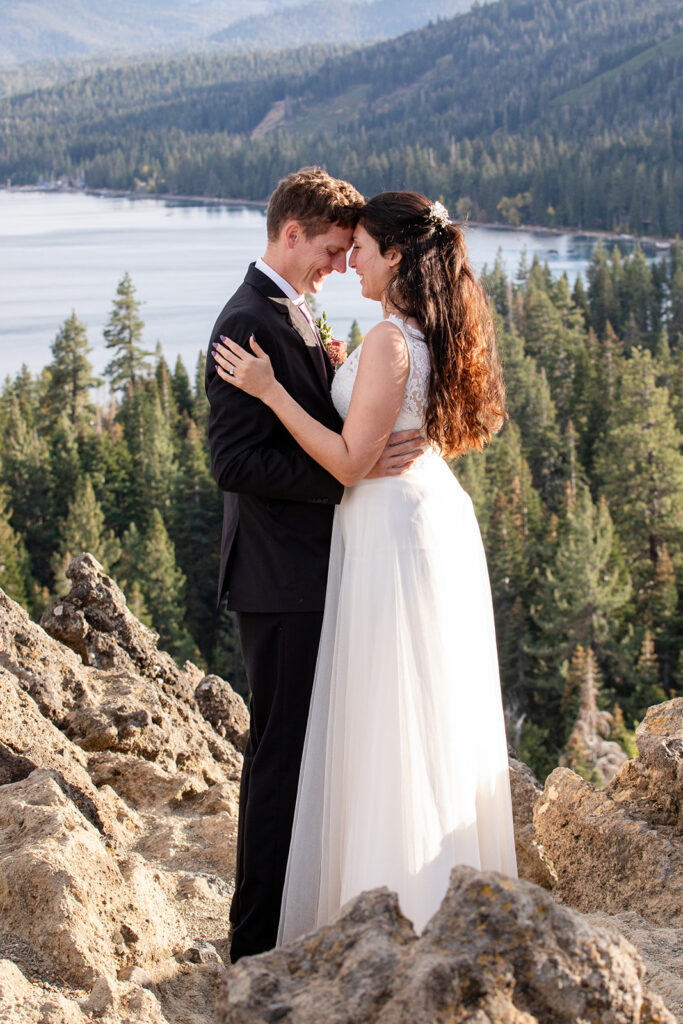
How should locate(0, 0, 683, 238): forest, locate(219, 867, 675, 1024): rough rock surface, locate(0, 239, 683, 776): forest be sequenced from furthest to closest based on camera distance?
locate(0, 0, 683, 238): forest → locate(0, 239, 683, 776): forest → locate(219, 867, 675, 1024): rough rock surface

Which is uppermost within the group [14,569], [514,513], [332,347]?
[332,347]

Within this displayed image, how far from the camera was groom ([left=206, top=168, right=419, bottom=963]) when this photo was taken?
3.46 m

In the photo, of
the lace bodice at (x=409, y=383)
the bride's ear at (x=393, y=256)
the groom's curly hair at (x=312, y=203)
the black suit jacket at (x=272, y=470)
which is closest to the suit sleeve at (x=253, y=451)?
the black suit jacket at (x=272, y=470)

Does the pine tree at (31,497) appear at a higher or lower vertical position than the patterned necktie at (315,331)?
lower

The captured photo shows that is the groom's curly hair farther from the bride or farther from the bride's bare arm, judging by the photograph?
the bride's bare arm

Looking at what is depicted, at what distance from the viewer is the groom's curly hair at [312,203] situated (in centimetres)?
346

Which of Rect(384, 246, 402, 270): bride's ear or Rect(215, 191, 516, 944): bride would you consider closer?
Rect(215, 191, 516, 944): bride

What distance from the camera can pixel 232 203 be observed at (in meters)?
153

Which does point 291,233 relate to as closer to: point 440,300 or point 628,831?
point 440,300

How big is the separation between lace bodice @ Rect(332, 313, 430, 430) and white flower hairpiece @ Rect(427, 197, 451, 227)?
13.0 inches

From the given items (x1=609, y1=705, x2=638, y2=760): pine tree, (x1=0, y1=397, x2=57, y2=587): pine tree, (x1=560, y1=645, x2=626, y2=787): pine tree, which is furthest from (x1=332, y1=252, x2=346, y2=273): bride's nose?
(x1=0, y1=397, x2=57, y2=587): pine tree

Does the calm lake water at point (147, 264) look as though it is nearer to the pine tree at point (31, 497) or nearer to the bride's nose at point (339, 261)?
the pine tree at point (31, 497)

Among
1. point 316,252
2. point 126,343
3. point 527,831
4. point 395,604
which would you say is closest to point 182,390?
point 126,343

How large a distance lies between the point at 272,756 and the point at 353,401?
1.14 meters
